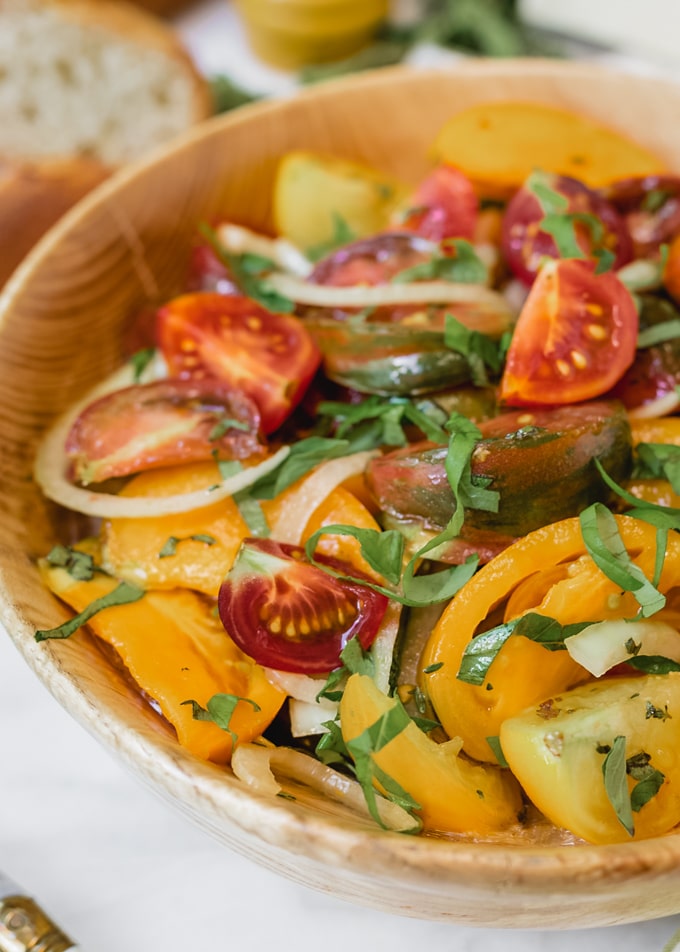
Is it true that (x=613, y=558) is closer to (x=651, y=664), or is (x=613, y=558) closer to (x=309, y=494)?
(x=651, y=664)

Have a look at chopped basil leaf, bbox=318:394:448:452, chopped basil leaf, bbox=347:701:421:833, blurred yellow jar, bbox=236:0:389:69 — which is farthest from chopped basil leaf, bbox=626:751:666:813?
blurred yellow jar, bbox=236:0:389:69

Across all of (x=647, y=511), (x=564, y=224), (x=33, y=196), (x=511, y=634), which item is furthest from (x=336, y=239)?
(x=511, y=634)

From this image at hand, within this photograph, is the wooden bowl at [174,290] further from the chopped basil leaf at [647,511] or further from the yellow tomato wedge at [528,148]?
the chopped basil leaf at [647,511]

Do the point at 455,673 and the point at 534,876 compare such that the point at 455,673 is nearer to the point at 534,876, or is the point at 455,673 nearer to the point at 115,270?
the point at 534,876

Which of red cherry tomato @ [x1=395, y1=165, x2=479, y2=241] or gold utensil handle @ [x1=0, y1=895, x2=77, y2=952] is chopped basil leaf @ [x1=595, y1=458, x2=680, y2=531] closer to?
red cherry tomato @ [x1=395, y1=165, x2=479, y2=241]

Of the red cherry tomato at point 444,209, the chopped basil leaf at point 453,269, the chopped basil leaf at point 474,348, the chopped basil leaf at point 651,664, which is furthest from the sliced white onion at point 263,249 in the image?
the chopped basil leaf at point 651,664
